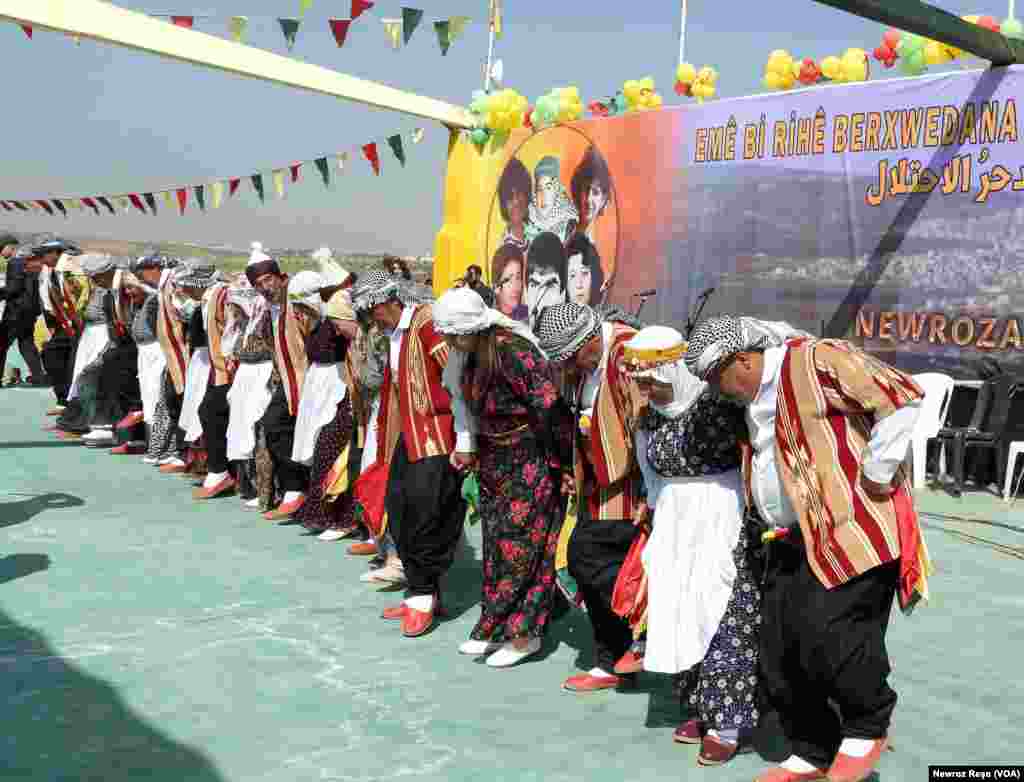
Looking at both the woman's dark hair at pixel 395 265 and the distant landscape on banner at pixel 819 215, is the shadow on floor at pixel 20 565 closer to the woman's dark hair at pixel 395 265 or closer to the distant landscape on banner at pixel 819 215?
the woman's dark hair at pixel 395 265

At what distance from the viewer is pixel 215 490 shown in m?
8.03

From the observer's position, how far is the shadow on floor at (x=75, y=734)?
140 inches

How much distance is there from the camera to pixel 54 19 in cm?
930

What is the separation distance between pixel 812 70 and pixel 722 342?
6728 mm

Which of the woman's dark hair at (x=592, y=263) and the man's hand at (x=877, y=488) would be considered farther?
the woman's dark hair at (x=592, y=263)

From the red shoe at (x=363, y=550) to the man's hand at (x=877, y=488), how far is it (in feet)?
12.0

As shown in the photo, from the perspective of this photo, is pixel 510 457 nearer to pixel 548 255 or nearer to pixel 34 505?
pixel 34 505

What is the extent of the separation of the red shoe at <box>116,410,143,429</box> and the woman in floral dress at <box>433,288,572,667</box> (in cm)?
583

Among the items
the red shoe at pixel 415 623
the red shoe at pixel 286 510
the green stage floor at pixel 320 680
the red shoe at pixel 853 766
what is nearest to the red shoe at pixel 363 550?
the green stage floor at pixel 320 680

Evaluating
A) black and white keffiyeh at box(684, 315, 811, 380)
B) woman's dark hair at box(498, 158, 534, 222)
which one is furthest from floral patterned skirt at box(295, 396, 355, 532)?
woman's dark hair at box(498, 158, 534, 222)

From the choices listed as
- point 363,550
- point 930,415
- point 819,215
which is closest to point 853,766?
point 363,550

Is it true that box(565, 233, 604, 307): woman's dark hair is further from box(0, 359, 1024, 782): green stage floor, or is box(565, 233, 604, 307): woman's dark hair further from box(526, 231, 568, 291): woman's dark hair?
box(0, 359, 1024, 782): green stage floor

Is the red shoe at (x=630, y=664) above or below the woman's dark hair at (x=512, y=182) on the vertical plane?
below

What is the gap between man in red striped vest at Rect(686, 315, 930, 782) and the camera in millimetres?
3254
